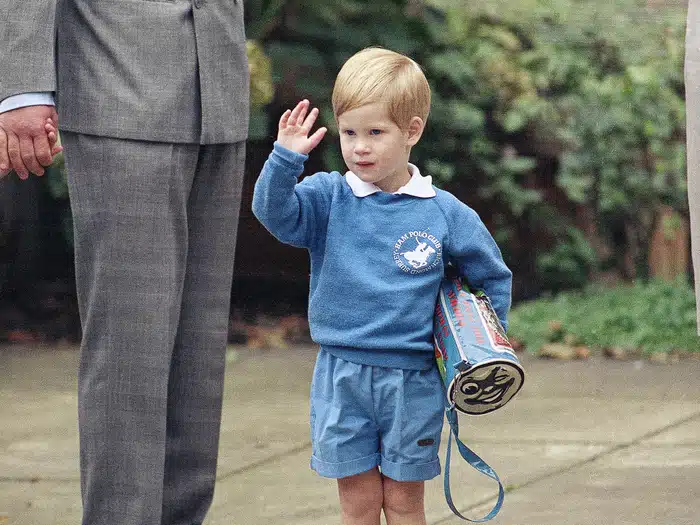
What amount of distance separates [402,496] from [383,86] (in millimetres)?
961

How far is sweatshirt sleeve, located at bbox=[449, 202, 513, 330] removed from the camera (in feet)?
9.87

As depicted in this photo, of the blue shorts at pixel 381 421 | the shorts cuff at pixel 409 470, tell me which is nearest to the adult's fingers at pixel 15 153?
the blue shorts at pixel 381 421

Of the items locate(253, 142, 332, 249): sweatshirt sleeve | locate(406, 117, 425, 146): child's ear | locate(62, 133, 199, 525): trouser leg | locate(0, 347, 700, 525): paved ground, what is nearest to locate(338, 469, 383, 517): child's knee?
locate(62, 133, 199, 525): trouser leg

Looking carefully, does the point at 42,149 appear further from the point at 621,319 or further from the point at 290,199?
the point at 621,319

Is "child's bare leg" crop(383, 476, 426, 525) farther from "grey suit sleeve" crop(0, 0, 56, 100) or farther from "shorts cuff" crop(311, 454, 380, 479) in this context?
"grey suit sleeve" crop(0, 0, 56, 100)

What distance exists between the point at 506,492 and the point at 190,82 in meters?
1.73

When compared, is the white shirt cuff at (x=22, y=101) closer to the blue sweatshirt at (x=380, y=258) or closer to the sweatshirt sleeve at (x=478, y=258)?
the blue sweatshirt at (x=380, y=258)

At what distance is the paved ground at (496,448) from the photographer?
12.7ft

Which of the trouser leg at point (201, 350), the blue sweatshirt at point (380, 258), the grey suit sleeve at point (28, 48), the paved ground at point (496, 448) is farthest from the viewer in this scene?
the paved ground at point (496, 448)

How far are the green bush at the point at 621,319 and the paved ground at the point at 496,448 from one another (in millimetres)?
250

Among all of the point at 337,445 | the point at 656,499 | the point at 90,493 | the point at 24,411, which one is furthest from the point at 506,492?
the point at 24,411

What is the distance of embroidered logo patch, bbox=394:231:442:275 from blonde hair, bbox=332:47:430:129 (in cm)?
26

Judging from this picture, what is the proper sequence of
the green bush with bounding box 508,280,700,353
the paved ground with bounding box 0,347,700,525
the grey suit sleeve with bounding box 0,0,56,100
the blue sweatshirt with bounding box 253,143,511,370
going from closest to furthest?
the grey suit sleeve with bounding box 0,0,56,100
the blue sweatshirt with bounding box 253,143,511,370
the paved ground with bounding box 0,347,700,525
the green bush with bounding box 508,280,700,353

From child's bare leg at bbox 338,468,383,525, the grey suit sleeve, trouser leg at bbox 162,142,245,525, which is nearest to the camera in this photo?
the grey suit sleeve
